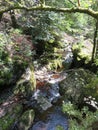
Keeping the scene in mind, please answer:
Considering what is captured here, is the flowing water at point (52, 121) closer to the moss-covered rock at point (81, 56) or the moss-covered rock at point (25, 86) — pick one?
the moss-covered rock at point (25, 86)

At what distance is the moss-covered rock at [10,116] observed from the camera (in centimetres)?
726

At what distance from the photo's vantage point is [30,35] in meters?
13.1

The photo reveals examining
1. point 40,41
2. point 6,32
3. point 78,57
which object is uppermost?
point 6,32

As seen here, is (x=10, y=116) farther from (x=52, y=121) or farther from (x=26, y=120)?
(x=52, y=121)

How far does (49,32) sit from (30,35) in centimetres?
114

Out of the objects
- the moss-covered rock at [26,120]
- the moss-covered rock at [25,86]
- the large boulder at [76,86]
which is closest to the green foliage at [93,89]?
the large boulder at [76,86]

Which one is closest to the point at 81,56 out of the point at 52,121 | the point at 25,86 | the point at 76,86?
the point at 76,86

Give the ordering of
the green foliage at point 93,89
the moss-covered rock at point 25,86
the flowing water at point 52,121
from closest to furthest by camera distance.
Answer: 1. the green foliage at point 93,89
2. the flowing water at point 52,121
3. the moss-covered rock at point 25,86

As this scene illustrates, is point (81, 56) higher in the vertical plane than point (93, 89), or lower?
lower

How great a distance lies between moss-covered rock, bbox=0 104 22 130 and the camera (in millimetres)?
7262

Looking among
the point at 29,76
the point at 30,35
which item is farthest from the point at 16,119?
the point at 30,35

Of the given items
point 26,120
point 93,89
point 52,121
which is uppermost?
point 93,89

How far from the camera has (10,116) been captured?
766cm

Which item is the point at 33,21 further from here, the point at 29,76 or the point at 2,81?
the point at 2,81
